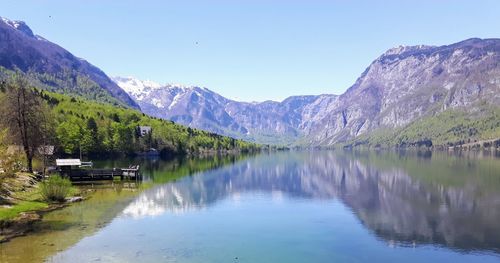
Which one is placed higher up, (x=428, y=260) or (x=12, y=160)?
(x=12, y=160)

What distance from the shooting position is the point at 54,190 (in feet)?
232

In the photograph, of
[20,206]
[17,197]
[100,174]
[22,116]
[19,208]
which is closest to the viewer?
[19,208]

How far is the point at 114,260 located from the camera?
137 feet

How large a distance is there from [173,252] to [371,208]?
42137mm

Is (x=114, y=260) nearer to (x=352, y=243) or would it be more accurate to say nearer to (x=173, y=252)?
(x=173, y=252)

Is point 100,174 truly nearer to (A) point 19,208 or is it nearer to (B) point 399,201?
(A) point 19,208

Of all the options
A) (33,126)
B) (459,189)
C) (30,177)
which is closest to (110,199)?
(30,177)

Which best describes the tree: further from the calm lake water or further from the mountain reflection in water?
the mountain reflection in water

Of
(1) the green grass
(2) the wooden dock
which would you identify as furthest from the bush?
(2) the wooden dock

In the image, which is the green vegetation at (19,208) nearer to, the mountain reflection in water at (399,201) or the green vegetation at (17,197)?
the green vegetation at (17,197)

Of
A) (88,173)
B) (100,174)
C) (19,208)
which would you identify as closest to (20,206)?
(19,208)

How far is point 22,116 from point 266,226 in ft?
183

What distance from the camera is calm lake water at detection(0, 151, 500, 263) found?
44.9 meters

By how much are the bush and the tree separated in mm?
17925
